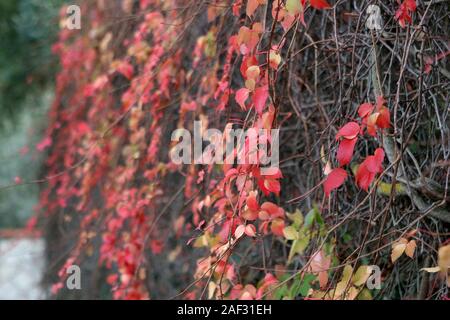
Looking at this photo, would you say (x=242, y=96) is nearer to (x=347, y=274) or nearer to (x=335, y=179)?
(x=335, y=179)

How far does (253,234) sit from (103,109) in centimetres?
247

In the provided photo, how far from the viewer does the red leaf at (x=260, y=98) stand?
202 cm

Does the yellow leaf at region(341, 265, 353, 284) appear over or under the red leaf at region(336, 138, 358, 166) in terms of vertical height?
under

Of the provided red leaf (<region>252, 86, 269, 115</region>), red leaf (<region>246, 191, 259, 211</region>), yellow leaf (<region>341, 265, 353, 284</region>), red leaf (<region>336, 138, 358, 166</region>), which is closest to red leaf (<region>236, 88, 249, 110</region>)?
red leaf (<region>252, 86, 269, 115</region>)

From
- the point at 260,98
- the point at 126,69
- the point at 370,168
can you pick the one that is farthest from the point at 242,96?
the point at 126,69

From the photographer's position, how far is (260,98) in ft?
6.68

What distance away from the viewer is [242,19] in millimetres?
2787

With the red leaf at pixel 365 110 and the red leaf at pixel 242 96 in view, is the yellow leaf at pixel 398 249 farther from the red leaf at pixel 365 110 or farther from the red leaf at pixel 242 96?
the red leaf at pixel 242 96

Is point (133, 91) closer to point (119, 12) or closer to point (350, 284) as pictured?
point (119, 12)

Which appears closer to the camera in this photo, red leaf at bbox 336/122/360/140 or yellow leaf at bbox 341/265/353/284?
red leaf at bbox 336/122/360/140

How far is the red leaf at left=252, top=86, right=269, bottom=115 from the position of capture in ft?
6.64

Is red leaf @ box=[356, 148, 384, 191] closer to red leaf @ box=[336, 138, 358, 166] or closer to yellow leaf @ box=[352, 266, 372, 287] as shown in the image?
red leaf @ box=[336, 138, 358, 166]

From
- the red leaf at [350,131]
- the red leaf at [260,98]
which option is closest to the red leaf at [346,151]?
the red leaf at [350,131]
